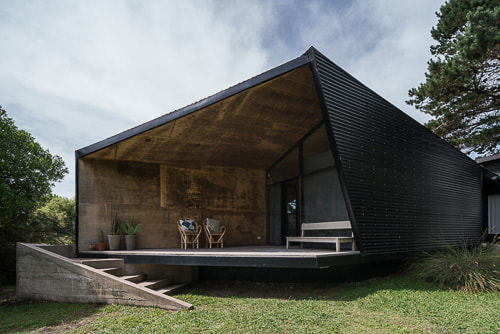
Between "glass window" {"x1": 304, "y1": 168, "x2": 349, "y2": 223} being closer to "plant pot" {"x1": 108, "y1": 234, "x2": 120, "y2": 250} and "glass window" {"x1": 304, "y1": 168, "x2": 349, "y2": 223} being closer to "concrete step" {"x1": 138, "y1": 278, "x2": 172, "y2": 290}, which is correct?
"concrete step" {"x1": 138, "y1": 278, "x2": 172, "y2": 290}

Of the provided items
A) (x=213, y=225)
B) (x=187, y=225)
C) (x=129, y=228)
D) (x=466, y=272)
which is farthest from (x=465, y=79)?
Result: (x=129, y=228)

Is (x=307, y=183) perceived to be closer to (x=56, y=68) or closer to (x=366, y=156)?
(x=366, y=156)

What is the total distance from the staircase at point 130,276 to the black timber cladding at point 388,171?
3.95 m

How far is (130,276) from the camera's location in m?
6.46

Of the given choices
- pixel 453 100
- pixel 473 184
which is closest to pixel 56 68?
pixel 473 184

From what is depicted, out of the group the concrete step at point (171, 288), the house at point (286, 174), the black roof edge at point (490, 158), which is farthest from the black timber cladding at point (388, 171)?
the concrete step at point (171, 288)

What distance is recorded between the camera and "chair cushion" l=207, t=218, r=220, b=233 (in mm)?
8809

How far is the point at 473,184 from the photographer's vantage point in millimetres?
9797

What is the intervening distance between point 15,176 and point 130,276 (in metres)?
4.91

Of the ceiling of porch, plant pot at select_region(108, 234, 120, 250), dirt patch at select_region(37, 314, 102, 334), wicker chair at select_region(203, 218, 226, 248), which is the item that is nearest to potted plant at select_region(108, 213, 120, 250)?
plant pot at select_region(108, 234, 120, 250)

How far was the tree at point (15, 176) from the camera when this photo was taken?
27.0 feet

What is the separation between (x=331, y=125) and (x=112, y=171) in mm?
5905

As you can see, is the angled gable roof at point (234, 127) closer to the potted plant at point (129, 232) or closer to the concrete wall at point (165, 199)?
the concrete wall at point (165, 199)

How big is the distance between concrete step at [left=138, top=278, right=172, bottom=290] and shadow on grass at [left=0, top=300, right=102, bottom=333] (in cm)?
91
